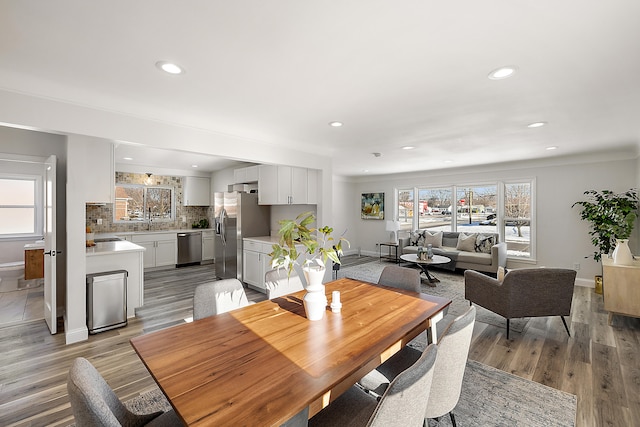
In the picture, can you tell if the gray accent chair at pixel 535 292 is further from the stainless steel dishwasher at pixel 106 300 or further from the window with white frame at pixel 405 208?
the window with white frame at pixel 405 208

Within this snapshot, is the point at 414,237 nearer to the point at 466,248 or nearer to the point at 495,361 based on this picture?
the point at 466,248

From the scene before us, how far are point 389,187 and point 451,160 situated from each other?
8.68 ft

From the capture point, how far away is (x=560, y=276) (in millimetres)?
3021

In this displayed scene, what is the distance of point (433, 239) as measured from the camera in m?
6.87

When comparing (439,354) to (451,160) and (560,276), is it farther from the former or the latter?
(451,160)

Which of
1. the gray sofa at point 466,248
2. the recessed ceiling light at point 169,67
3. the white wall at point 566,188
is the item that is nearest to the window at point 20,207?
Answer: the recessed ceiling light at point 169,67

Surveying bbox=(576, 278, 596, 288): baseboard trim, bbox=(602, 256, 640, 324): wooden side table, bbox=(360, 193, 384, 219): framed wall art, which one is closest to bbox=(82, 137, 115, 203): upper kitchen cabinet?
bbox=(602, 256, 640, 324): wooden side table

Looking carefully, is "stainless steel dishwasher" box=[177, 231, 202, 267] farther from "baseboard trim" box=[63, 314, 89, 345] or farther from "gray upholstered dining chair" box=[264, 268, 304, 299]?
"gray upholstered dining chair" box=[264, 268, 304, 299]

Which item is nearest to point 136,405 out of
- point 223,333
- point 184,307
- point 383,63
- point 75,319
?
point 223,333

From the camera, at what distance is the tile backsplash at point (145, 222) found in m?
6.07

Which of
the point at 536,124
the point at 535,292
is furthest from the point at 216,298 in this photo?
the point at 536,124

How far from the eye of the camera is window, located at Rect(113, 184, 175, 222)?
6.57 m

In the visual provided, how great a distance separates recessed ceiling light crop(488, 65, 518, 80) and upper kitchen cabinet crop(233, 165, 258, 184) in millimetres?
3935

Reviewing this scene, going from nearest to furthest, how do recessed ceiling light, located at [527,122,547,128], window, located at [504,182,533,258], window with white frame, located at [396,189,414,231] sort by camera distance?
recessed ceiling light, located at [527,122,547,128]
window, located at [504,182,533,258]
window with white frame, located at [396,189,414,231]
